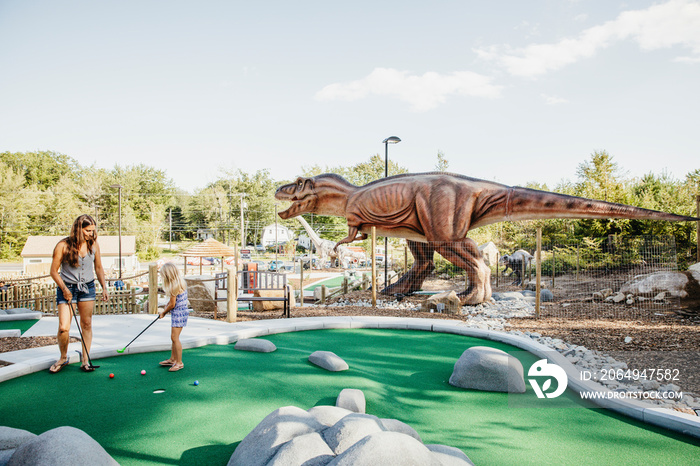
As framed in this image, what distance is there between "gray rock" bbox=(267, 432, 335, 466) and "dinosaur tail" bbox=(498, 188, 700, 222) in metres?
9.28

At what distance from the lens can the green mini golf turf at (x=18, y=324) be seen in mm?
7863

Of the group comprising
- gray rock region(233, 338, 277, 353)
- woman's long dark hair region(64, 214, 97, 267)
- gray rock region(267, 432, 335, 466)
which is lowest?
gray rock region(233, 338, 277, 353)

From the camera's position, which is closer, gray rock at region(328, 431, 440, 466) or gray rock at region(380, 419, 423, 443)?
gray rock at region(328, 431, 440, 466)

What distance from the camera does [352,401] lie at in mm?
3781

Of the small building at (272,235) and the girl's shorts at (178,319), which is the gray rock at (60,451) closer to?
the girl's shorts at (178,319)

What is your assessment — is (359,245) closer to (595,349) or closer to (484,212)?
(484,212)

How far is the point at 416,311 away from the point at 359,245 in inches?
1305

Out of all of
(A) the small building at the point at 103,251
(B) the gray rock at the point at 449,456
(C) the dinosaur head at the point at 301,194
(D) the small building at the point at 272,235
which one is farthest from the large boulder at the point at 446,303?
(D) the small building at the point at 272,235

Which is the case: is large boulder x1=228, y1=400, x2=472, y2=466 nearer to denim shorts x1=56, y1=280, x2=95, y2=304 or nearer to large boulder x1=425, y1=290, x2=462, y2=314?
denim shorts x1=56, y1=280, x2=95, y2=304

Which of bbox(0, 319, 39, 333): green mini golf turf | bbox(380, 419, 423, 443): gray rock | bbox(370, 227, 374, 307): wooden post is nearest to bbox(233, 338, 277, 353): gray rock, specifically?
bbox(380, 419, 423, 443): gray rock

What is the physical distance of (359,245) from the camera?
43.1 meters

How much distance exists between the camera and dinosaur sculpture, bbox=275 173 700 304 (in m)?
10.2

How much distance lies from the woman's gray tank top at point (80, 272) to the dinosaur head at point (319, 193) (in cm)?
706

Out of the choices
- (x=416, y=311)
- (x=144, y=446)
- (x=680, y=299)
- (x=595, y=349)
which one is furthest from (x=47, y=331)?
(x=680, y=299)
